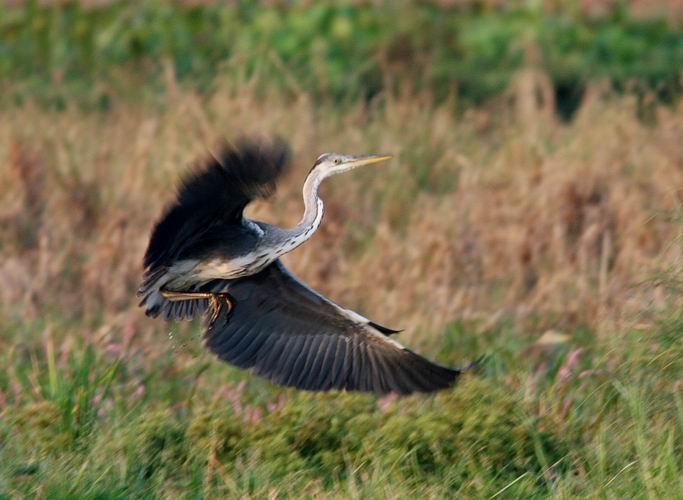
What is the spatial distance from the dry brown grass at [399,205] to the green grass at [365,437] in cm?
116

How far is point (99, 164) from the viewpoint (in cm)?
900

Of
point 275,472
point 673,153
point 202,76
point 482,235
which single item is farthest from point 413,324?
point 202,76

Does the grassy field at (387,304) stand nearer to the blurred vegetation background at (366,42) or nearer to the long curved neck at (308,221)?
the long curved neck at (308,221)

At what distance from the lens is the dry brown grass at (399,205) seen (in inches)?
293

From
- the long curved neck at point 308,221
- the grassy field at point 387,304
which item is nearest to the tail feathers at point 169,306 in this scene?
the grassy field at point 387,304

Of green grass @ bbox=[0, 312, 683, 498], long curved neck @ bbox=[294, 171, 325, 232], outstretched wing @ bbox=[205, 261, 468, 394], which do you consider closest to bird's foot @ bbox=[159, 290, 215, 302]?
outstretched wing @ bbox=[205, 261, 468, 394]

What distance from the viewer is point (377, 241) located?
7.98 meters

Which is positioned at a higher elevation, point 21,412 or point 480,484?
point 21,412

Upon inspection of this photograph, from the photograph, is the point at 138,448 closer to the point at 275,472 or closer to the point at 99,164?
the point at 275,472

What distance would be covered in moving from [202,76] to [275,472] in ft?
24.4

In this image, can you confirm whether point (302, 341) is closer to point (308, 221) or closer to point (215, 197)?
point (308, 221)

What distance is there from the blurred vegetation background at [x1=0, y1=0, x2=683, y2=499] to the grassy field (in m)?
0.02

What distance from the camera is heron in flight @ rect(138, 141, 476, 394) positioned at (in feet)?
16.5

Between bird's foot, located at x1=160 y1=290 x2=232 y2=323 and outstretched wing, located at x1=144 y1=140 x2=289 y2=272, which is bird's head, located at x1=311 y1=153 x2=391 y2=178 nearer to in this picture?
outstretched wing, located at x1=144 y1=140 x2=289 y2=272
